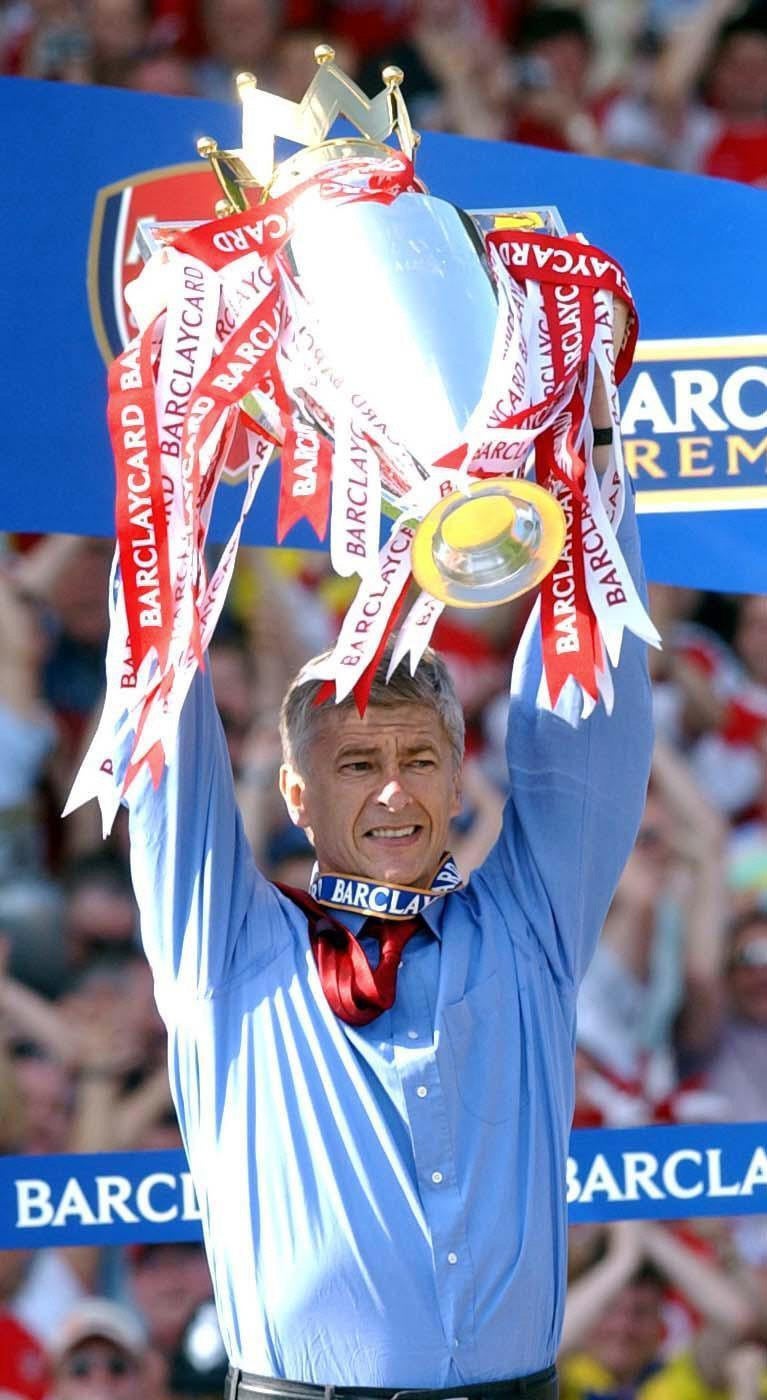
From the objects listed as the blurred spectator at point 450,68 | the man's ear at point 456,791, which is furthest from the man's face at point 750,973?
the man's ear at point 456,791

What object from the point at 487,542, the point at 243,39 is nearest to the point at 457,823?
the point at 243,39

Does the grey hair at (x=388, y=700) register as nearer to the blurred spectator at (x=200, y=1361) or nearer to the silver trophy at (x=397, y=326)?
the silver trophy at (x=397, y=326)

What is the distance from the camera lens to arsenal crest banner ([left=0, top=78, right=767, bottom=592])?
3166 mm

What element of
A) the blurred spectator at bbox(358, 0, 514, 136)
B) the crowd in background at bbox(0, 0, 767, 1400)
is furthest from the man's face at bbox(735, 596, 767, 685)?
the blurred spectator at bbox(358, 0, 514, 136)

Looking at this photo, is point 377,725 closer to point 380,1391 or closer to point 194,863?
point 194,863

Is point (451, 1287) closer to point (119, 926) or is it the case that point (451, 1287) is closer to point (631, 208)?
point (119, 926)

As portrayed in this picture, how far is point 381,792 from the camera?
2135mm

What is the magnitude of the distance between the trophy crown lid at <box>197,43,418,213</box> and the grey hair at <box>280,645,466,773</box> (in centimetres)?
48

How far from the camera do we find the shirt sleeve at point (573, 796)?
7.06 ft

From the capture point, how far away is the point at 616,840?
2.18 meters

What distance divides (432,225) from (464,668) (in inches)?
67.2

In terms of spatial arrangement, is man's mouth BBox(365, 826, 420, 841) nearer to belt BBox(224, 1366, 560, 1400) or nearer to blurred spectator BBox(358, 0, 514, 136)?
belt BBox(224, 1366, 560, 1400)

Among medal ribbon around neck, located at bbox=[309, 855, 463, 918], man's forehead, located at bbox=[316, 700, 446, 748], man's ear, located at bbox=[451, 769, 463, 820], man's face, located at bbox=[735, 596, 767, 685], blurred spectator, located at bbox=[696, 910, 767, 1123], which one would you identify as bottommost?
medal ribbon around neck, located at bbox=[309, 855, 463, 918]

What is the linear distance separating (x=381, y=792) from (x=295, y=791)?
0.13m
